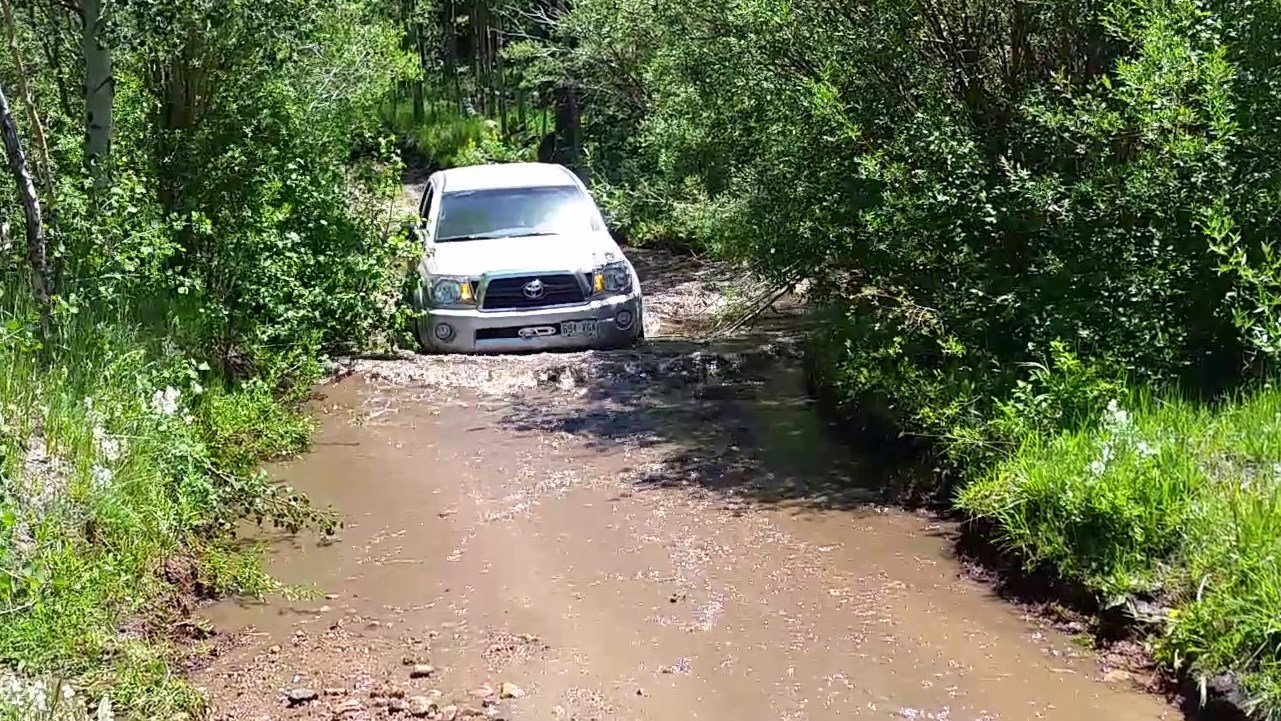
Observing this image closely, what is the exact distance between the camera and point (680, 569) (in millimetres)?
5953

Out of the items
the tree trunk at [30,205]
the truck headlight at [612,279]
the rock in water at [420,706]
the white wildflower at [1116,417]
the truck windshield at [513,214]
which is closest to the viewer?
the rock in water at [420,706]

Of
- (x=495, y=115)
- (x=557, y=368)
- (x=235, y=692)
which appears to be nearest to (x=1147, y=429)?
(x=235, y=692)

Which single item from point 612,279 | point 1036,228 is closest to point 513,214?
point 612,279

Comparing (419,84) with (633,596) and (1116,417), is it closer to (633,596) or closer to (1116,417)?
(633,596)

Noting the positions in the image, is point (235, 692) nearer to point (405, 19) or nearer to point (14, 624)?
point (14, 624)

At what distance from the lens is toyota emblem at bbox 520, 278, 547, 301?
35.1ft

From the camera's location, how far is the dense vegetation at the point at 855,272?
511cm

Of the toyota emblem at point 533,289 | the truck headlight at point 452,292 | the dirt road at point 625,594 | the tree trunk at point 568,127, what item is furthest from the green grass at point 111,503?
the tree trunk at point 568,127

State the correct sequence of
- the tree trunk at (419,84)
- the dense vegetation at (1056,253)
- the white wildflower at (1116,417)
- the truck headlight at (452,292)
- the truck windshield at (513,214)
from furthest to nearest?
the tree trunk at (419,84) → the truck windshield at (513,214) → the truck headlight at (452,292) → the white wildflower at (1116,417) → the dense vegetation at (1056,253)

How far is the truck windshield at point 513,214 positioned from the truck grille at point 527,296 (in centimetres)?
90

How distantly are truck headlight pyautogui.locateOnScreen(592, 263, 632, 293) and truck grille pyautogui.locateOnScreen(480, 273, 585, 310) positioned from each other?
6.6 inches

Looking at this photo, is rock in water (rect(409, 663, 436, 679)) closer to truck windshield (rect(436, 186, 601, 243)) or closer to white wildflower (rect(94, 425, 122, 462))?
white wildflower (rect(94, 425, 122, 462))

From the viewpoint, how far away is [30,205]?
637 cm

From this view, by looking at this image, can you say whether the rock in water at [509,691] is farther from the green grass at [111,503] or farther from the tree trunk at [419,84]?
the tree trunk at [419,84]
